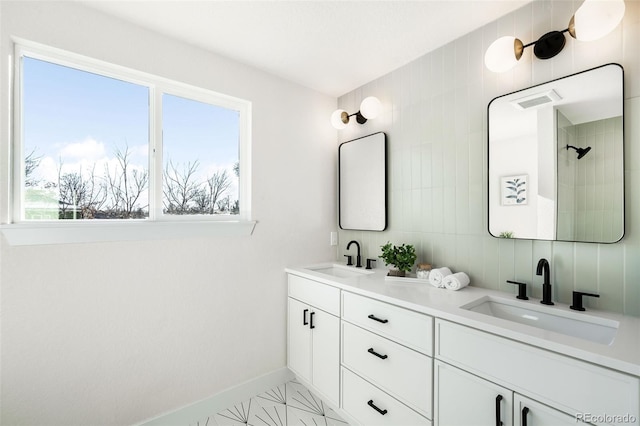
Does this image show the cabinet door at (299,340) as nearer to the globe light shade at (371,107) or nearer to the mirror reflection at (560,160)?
the mirror reflection at (560,160)

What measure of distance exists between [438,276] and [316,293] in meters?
0.81

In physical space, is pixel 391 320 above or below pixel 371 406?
above

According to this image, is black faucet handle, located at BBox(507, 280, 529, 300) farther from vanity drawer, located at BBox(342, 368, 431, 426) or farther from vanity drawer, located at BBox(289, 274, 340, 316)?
vanity drawer, located at BBox(289, 274, 340, 316)

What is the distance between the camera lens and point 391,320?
5.05ft

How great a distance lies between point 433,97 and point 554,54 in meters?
0.66

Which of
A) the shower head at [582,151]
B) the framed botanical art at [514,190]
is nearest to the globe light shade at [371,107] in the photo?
the framed botanical art at [514,190]

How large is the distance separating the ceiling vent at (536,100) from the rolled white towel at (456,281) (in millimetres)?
969

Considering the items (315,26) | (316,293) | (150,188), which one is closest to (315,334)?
(316,293)

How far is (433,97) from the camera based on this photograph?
1989 mm

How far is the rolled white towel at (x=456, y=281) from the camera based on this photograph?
1.67m

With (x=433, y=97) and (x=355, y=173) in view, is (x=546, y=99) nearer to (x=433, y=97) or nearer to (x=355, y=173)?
(x=433, y=97)

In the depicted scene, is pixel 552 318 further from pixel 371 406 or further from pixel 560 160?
pixel 371 406
